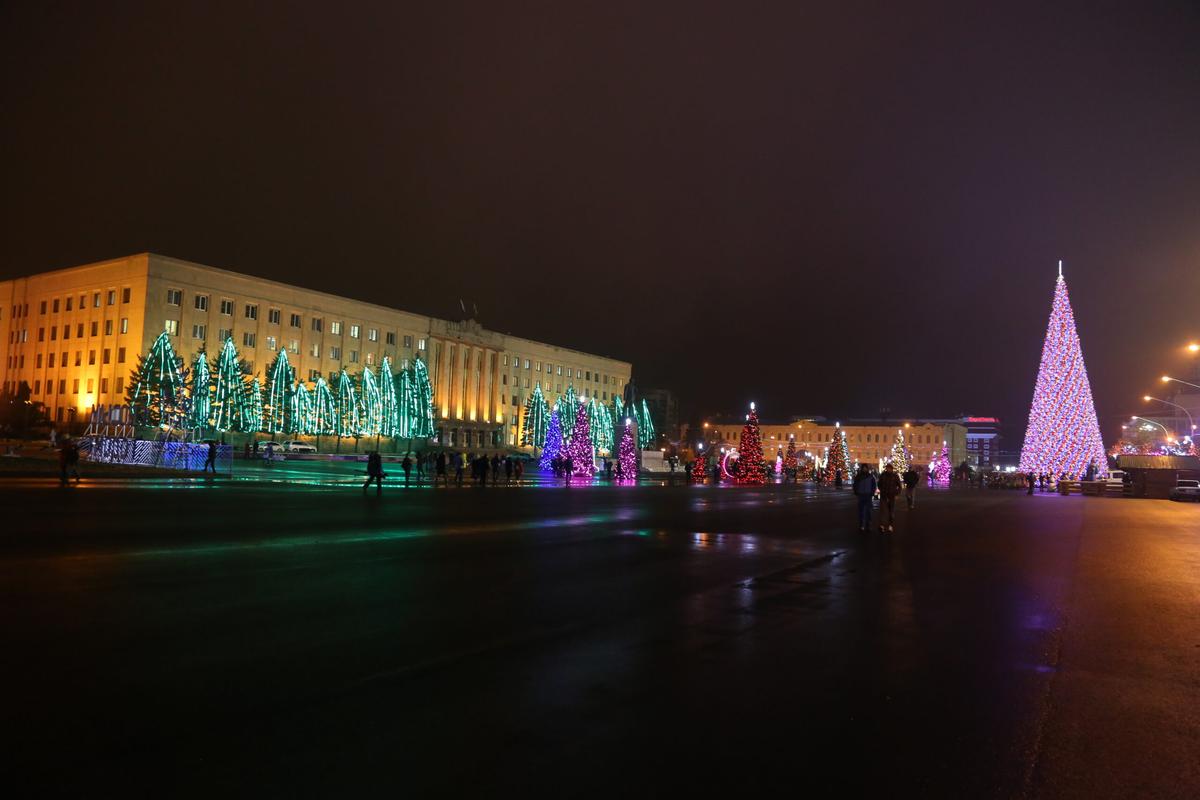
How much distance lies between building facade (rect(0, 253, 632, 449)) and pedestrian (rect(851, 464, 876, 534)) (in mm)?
65245

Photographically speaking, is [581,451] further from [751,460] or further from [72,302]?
[72,302]

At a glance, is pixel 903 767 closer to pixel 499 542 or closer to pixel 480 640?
pixel 480 640

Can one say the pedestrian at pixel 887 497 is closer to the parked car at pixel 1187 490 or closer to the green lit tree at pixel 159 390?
the parked car at pixel 1187 490

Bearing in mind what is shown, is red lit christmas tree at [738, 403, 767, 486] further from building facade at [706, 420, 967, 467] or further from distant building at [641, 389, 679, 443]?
distant building at [641, 389, 679, 443]

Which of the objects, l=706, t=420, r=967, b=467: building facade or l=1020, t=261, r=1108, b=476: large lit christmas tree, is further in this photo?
l=706, t=420, r=967, b=467: building facade

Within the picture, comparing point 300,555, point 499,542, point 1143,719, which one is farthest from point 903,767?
point 499,542

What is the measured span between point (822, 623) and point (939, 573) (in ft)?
17.4

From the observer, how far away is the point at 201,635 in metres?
7.21

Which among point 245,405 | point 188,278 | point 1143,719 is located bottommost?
point 1143,719

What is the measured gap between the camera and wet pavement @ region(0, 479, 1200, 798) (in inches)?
173

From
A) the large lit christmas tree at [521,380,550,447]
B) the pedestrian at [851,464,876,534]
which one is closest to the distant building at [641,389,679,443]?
the large lit christmas tree at [521,380,550,447]

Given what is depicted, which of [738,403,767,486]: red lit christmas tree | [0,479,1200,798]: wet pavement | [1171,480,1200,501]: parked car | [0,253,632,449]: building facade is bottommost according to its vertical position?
[0,479,1200,798]: wet pavement

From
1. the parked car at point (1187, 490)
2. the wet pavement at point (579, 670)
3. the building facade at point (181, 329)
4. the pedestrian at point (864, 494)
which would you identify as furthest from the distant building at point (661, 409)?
the wet pavement at point (579, 670)

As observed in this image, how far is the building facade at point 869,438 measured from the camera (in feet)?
536
